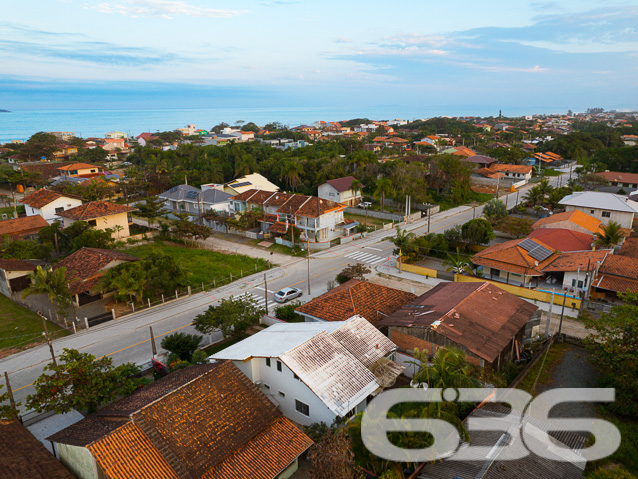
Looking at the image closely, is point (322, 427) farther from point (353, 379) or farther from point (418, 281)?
point (418, 281)

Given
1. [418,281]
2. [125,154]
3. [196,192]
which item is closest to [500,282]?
[418,281]

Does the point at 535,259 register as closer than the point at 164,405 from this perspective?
No

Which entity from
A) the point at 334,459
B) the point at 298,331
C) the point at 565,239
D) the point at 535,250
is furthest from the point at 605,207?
the point at 334,459

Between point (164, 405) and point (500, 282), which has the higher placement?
point (164, 405)

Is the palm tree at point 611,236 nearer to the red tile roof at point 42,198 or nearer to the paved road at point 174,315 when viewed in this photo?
the paved road at point 174,315

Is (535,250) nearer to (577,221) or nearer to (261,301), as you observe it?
(577,221)

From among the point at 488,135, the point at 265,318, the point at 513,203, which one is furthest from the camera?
the point at 488,135
